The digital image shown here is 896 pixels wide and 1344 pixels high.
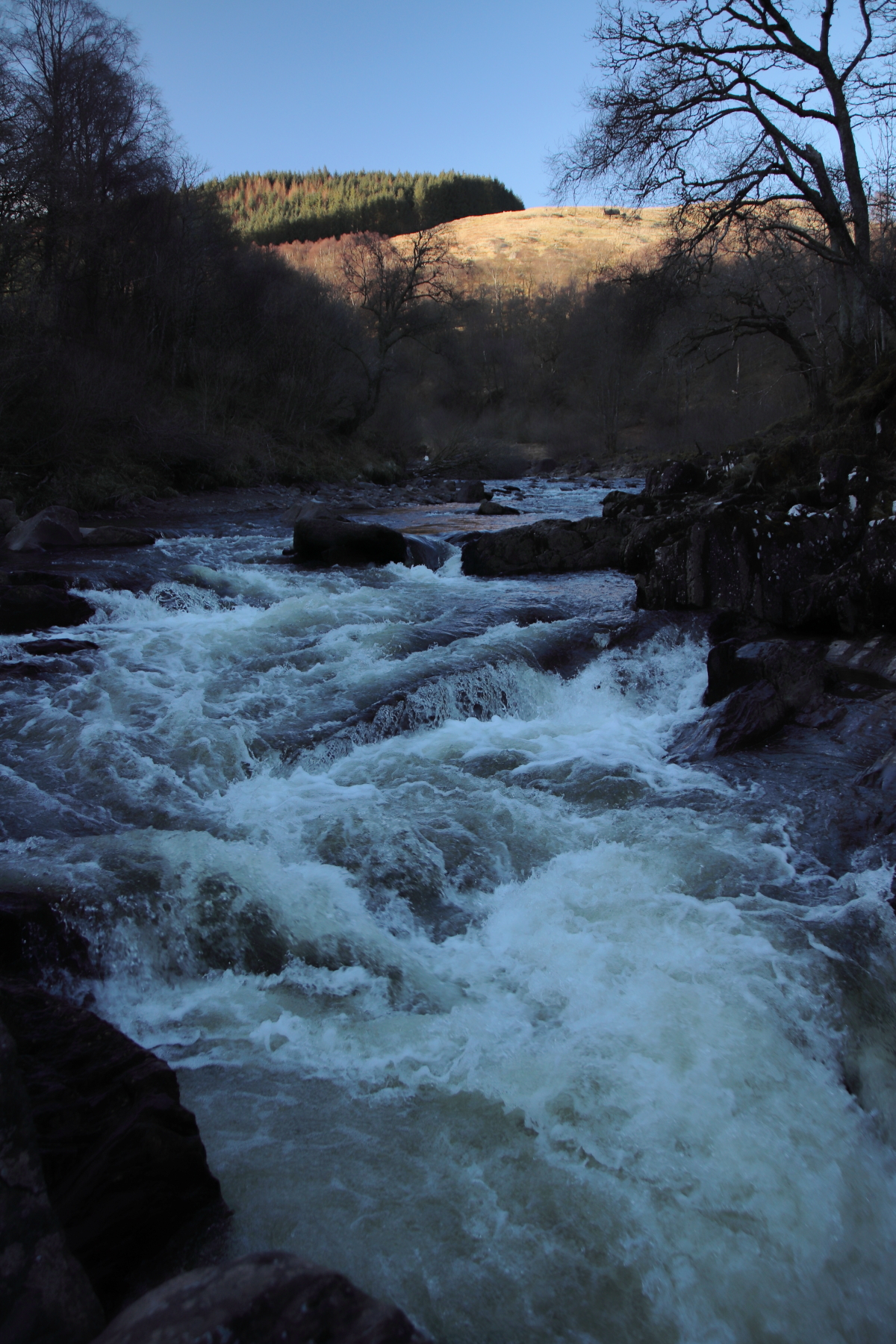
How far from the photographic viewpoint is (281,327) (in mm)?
27594

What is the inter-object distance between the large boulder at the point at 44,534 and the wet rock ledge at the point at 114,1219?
10.2 metres

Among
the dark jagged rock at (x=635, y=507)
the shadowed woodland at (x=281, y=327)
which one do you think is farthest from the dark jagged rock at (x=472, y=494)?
the dark jagged rock at (x=635, y=507)

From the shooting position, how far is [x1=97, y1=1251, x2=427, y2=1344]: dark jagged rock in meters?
1.40

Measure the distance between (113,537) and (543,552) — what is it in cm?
697

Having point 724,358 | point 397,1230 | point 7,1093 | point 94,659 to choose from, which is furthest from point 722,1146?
point 724,358

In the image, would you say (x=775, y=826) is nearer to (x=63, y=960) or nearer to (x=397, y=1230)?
(x=397, y=1230)

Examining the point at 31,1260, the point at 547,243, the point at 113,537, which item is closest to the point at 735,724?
the point at 31,1260

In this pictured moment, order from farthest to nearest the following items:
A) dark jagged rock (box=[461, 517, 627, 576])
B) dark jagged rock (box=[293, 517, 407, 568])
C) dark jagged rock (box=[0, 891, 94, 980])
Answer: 1. dark jagged rock (box=[293, 517, 407, 568])
2. dark jagged rock (box=[461, 517, 627, 576])
3. dark jagged rock (box=[0, 891, 94, 980])

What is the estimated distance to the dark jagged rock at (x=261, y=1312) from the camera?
1.40 m

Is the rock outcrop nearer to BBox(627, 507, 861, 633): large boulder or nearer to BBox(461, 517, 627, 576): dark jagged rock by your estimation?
BBox(627, 507, 861, 633): large boulder

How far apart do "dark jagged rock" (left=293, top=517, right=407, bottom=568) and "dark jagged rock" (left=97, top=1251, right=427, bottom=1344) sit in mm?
10841

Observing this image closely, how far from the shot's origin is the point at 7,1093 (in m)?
1.77

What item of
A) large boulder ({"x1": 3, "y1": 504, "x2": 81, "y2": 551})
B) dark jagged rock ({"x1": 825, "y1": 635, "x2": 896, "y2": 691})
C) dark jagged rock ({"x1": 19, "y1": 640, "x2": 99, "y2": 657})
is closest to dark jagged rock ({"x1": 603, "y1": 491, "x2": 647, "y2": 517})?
dark jagged rock ({"x1": 825, "y1": 635, "x2": 896, "y2": 691})

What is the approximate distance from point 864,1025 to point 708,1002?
62 cm
